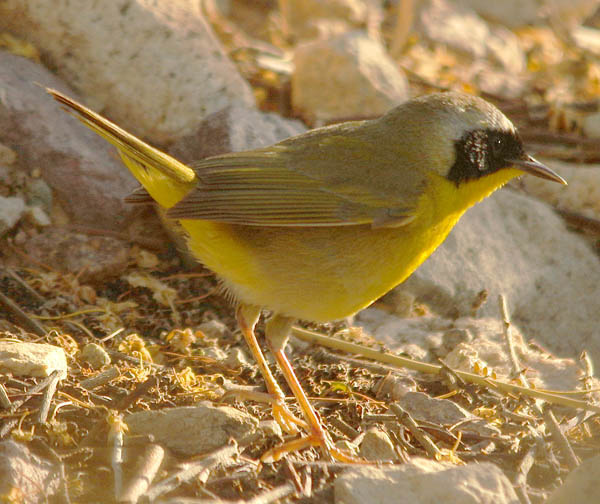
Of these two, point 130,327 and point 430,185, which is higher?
point 430,185

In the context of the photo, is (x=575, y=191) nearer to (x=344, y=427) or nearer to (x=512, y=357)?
(x=512, y=357)

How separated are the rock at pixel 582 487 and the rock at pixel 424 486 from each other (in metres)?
0.17

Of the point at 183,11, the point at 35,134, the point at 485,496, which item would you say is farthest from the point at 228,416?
the point at 183,11

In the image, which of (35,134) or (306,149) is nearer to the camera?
(306,149)

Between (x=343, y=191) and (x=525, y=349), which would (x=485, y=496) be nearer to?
(x=343, y=191)

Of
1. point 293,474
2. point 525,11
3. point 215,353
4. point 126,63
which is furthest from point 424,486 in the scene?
point 525,11

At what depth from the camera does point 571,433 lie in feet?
12.1

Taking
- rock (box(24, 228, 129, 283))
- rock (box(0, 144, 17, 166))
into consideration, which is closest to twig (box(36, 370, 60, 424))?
rock (box(24, 228, 129, 283))

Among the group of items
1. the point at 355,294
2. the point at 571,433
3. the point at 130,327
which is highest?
the point at 355,294

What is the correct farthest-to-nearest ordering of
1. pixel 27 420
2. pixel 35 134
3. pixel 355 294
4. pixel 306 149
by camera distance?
pixel 35 134, pixel 306 149, pixel 355 294, pixel 27 420

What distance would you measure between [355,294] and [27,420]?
1.33m

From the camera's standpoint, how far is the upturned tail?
3.63 meters

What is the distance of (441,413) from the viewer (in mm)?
3654

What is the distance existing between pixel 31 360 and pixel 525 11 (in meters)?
6.63
